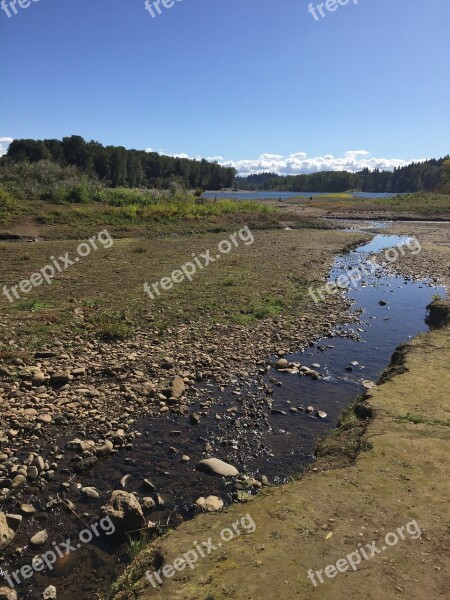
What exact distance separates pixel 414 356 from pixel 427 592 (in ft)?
26.2

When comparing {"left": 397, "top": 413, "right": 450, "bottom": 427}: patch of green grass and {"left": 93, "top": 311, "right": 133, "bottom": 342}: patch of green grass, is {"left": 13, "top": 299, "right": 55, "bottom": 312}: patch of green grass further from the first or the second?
{"left": 397, "top": 413, "right": 450, "bottom": 427}: patch of green grass

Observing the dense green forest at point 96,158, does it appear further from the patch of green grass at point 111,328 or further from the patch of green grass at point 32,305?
the patch of green grass at point 111,328

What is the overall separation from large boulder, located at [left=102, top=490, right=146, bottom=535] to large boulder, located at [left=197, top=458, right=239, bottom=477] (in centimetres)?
152

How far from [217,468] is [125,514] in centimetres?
188

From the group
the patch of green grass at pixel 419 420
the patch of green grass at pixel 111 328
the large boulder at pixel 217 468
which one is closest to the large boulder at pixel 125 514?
the large boulder at pixel 217 468

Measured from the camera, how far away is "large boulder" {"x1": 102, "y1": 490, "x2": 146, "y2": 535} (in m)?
6.04

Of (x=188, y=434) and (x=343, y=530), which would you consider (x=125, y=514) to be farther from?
(x=343, y=530)

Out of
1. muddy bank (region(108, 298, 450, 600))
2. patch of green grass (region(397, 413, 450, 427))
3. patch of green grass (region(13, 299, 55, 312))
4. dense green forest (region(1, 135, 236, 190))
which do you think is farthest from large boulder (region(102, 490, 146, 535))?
dense green forest (region(1, 135, 236, 190))

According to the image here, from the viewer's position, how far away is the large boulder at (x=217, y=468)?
24.1 feet

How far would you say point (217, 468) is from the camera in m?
7.43

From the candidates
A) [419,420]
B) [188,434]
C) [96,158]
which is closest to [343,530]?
[419,420]

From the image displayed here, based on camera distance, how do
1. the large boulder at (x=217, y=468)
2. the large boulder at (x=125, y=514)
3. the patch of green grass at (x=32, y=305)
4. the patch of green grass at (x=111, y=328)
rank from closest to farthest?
1. the large boulder at (x=125, y=514)
2. the large boulder at (x=217, y=468)
3. the patch of green grass at (x=111, y=328)
4. the patch of green grass at (x=32, y=305)

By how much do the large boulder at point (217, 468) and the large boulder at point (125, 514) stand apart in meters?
1.52

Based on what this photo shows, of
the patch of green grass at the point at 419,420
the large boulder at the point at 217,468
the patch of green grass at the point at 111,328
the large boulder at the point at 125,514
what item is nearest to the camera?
the large boulder at the point at 125,514
